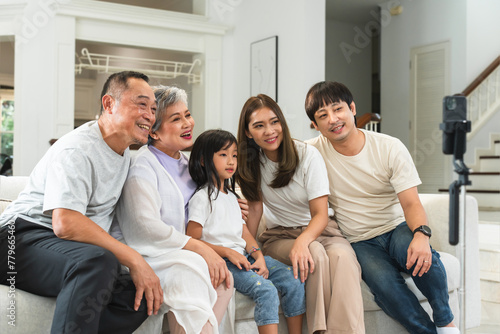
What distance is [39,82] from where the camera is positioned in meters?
5.32

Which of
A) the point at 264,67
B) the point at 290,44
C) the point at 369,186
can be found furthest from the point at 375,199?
the point at 264,67

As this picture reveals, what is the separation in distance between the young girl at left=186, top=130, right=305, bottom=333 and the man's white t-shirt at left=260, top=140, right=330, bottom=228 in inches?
7.7

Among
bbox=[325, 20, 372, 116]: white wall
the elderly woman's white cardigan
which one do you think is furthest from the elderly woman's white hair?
bbox=[325, 20, 372, 116]: white wall

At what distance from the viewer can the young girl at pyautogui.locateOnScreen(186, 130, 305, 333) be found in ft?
5.83

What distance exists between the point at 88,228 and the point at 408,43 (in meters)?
6.38

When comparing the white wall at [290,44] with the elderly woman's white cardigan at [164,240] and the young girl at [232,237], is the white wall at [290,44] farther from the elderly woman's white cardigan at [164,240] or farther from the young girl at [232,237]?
the elderly woman's white cardigan at [164,240]

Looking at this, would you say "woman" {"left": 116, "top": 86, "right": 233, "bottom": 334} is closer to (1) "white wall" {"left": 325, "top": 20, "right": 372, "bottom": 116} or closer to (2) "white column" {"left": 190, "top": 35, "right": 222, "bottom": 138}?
(2) "white column" {"left": 190, "top": 35, "right": 222, "bottom": 138}

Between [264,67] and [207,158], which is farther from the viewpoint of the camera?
A: [264,67]

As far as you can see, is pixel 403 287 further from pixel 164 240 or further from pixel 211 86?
pixel 211 86

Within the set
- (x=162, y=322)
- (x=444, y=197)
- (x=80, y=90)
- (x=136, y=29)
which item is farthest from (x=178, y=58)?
(x=162, y=322)

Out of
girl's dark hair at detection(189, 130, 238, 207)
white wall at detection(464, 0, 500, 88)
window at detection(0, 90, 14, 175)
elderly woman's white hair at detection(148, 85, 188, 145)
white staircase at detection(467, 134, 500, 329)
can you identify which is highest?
white wall at detection(464, 0, 500, 88)

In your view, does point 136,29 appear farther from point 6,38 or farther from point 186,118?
point 186,118

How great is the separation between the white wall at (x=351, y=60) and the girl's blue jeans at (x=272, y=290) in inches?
256

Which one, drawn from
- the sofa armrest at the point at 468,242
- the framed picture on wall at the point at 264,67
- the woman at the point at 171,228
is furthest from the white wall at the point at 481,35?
the woman at the point at 171,228
